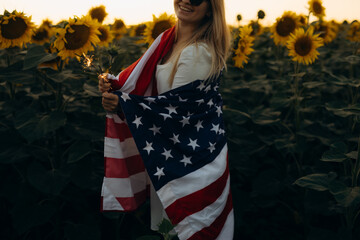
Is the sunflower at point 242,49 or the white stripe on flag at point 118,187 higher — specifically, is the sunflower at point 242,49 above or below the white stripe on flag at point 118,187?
above

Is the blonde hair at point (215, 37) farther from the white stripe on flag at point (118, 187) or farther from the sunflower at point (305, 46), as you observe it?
the sunflower at point (305, 46)

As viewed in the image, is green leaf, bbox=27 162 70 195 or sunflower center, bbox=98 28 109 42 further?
sunflower center, bbox=98 28 109 42

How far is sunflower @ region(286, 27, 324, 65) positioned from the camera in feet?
9.85

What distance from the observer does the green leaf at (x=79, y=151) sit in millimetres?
2285

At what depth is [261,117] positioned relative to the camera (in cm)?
292

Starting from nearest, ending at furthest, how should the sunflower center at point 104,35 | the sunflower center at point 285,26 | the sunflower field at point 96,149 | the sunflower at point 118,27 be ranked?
the sunflower field at point 96,149 → the sunflower center at point 104,35 → the sunflower center at point 285,26 → the sunflower at point 118,27

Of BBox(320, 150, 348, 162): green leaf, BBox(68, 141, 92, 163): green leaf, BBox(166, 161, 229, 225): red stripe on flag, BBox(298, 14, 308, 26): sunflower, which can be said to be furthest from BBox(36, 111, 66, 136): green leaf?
BBox(298, 14, 308, 26): sunflower

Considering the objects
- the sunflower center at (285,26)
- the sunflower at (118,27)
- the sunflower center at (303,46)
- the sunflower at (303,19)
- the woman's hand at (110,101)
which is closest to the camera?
the woman's hand at (110,101)

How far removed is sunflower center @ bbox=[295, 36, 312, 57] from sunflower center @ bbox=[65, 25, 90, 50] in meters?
1.67

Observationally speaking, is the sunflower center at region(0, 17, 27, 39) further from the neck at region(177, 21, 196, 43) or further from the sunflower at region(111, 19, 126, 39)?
the sunflower at region(111, 19, 126, 39)

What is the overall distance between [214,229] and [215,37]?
1.04 metres

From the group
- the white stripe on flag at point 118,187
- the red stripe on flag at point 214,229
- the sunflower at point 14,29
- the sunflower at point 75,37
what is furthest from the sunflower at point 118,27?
the red stripe on flag at point 214,229

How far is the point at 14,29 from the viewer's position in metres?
2.57

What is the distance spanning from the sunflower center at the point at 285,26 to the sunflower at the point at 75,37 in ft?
6.30
